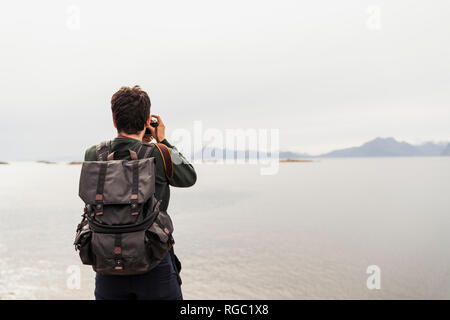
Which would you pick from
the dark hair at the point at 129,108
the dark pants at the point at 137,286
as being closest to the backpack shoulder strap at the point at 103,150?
the dark hair at the point at 129,108

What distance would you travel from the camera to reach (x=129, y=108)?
2805 millimetres

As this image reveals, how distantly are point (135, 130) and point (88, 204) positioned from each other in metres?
0.94

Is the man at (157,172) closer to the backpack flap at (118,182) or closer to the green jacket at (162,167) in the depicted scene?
the green jacket at (162,167)

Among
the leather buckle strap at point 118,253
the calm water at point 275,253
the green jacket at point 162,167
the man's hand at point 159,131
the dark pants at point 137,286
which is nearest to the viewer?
the leather buckle strap at point 118,253

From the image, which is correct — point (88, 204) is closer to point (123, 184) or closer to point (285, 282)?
point (123, 184)

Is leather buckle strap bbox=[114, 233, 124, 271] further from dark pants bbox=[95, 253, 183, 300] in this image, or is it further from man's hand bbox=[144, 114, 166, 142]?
man's hand bbox=[144, 114, 166, 142]

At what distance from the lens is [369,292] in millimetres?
8672

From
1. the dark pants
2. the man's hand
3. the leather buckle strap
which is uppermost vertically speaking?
the man's hand

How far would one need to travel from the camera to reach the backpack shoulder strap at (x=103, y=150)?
2898mm

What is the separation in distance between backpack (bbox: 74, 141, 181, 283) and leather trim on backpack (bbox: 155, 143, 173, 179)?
6.9 inches

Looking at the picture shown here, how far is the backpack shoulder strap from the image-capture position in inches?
114

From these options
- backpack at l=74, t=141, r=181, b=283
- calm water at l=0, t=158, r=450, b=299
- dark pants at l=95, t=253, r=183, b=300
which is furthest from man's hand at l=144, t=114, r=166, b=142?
calm water at l=0, t=158, r=450, b=299
